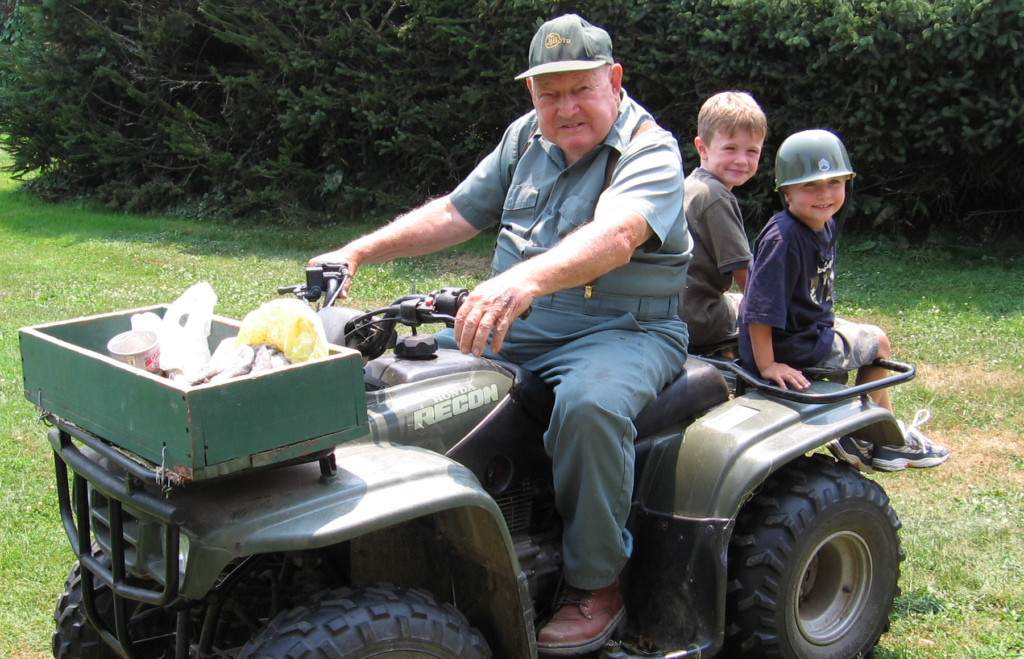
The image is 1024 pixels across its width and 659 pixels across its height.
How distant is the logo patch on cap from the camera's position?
303 cm

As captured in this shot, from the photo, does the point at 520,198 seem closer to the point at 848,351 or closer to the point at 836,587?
the point at 848,351

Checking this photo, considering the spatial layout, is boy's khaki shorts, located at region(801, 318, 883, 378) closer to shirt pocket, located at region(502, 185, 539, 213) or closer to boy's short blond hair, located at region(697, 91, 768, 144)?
boy's short blond hair, located at region(697, 91, 768, 144)

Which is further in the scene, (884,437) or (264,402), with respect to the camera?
(884,437)

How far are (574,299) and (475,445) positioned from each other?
62cm

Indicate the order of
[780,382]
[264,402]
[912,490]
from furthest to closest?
[912,490], [780,382], [264,402]

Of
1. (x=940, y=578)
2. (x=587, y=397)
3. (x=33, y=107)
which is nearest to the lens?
(x=587, y=397)

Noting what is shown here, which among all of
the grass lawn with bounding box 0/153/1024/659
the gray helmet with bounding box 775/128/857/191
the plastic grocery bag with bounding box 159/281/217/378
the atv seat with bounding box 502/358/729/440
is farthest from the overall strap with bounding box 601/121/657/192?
the grass lawn with bounding box 0/153/1024/659

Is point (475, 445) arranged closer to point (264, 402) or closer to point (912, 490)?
point (264, 402)

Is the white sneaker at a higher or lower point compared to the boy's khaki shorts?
lower

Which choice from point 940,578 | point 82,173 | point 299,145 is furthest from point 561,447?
point 82,173

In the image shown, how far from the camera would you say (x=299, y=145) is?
11.9 metres

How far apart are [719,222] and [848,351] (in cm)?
79

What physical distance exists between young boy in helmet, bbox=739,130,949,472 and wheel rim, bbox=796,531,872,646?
322mm

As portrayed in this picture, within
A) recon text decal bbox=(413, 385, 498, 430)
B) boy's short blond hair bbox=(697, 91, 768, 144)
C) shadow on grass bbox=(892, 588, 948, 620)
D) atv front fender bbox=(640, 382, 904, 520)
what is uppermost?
boy's short blond hair bbox=(697, 91, 768, 144)
